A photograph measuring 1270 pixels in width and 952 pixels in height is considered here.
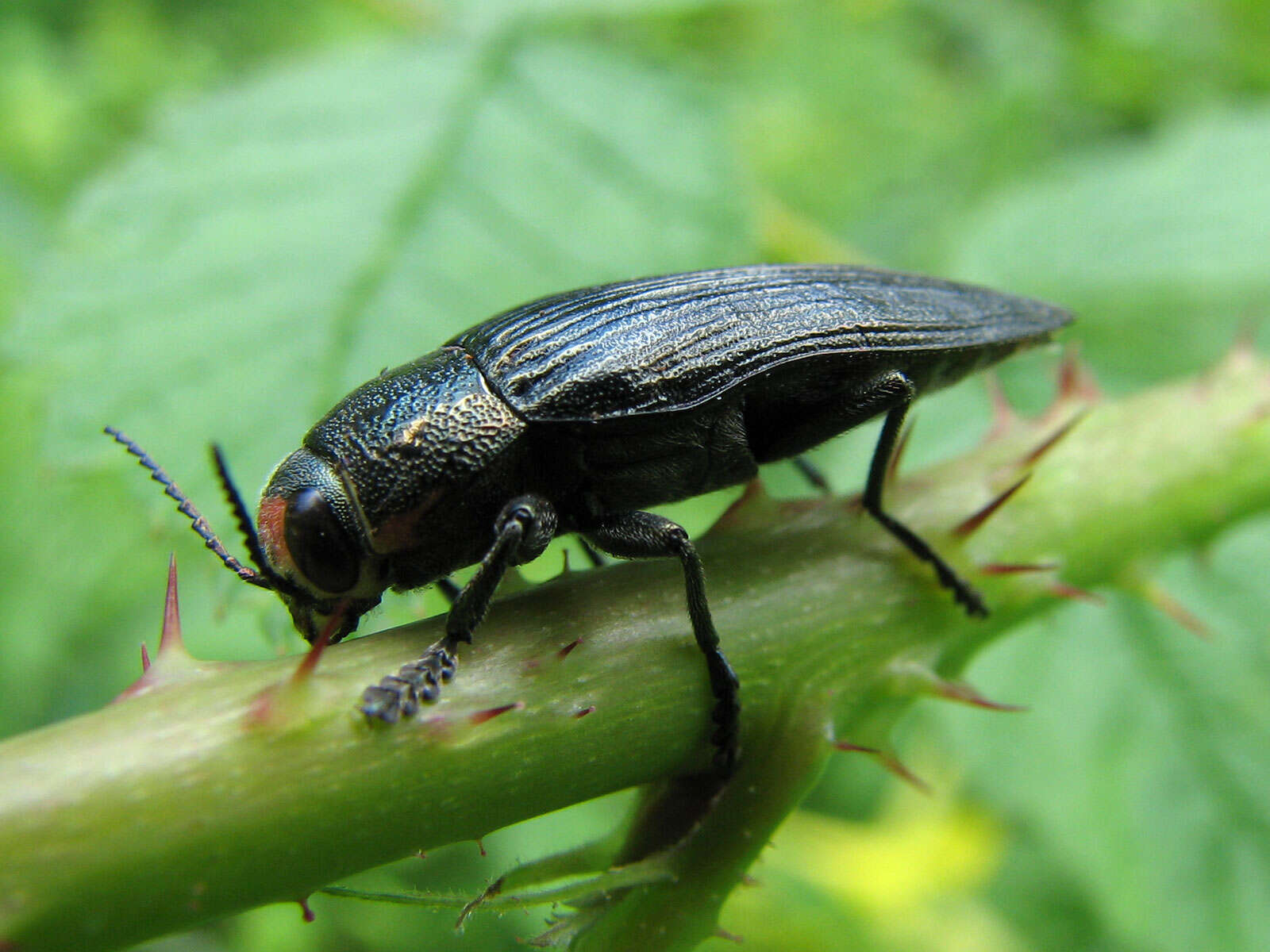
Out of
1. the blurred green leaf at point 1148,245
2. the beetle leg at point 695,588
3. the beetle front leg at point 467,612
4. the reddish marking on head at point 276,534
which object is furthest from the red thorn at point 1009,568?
the blurred green leaf at point 1148,245

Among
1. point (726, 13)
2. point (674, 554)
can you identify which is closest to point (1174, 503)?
point (674, 554)

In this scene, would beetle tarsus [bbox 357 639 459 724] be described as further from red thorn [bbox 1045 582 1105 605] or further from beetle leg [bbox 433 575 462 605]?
red thorn [bbox 1045 582 1105 605]

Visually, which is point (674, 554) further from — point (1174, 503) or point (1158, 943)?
point (1158, 943)

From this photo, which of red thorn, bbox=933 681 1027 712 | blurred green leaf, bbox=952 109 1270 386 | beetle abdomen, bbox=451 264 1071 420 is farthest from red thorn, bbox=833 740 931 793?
blurred green leaf, bbox=952 109 1270 386

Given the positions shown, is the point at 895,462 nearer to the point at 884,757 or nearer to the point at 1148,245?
the point at 884,757

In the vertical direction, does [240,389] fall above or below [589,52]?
below

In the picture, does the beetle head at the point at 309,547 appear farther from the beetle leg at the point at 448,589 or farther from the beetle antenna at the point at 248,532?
the beetle leg at the point at 448,589

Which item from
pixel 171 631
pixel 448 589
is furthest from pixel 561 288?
pixel 171 631

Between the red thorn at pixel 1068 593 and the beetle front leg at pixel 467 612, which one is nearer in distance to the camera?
the beetle front leg at pixel 467 612

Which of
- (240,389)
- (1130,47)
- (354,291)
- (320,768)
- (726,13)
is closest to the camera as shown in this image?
(320,768)
